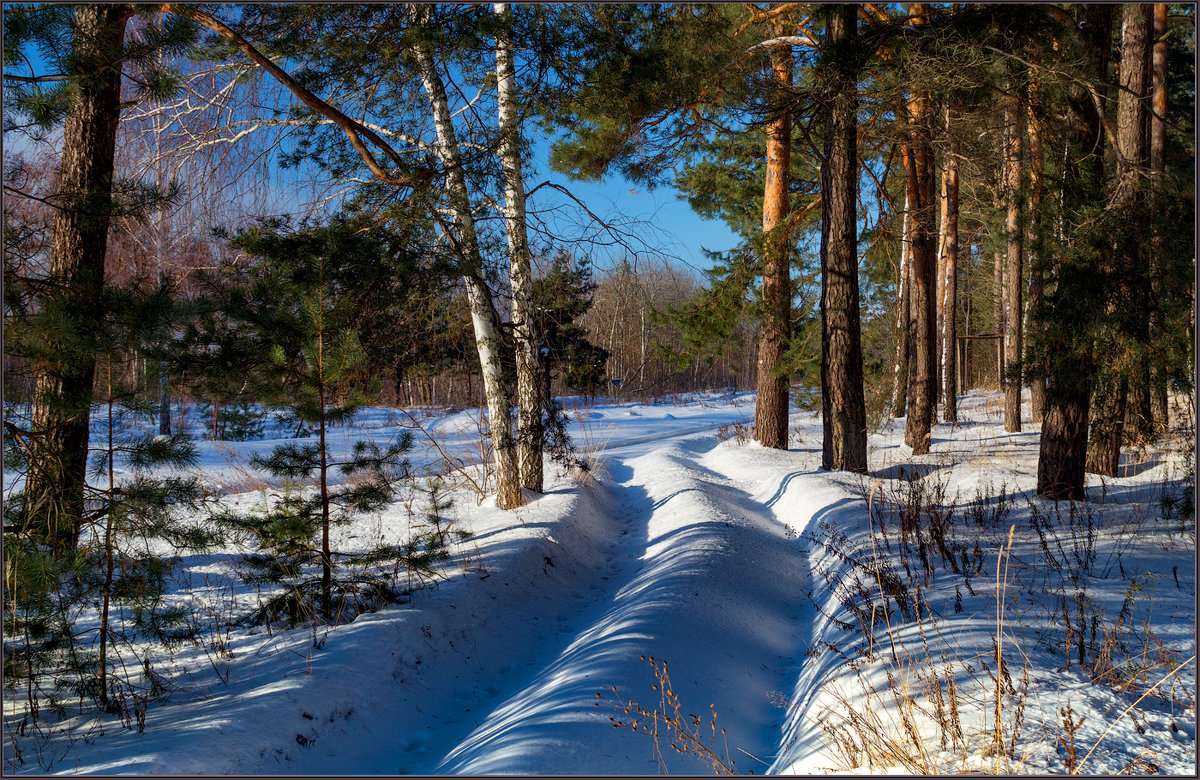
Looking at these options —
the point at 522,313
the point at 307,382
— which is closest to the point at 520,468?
the point at 522,313

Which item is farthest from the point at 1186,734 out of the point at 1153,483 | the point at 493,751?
the point at 1153,483

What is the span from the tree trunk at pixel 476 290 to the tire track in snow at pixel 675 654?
72.8 inches

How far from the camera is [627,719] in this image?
3.48m

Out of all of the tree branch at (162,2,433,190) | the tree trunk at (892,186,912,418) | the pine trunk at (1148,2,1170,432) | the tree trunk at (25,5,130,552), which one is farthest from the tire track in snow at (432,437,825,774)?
the tree trunk at (892,186,912,418)

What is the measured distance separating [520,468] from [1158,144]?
12902 millimetres

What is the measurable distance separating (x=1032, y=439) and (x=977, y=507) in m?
7.25

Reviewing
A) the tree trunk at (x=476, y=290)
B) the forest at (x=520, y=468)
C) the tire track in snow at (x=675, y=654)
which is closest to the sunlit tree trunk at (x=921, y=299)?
the forest at (x=520, y=468)

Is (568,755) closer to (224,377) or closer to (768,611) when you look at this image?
(768,611)

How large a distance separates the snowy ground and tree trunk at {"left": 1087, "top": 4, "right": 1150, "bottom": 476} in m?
0.75

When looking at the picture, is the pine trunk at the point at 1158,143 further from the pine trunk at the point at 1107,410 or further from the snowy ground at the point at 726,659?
the snowy ground at the point at 726,659

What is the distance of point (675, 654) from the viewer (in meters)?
4.27

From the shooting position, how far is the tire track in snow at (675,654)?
3.20 metres

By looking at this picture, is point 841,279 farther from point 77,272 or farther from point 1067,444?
point 77,272

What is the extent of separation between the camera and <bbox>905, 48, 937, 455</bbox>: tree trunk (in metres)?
12.4
